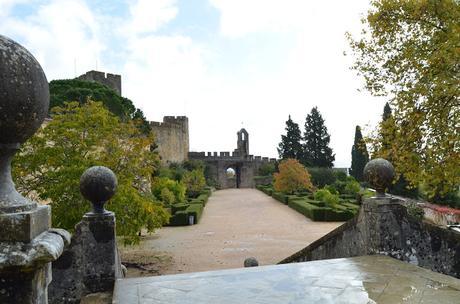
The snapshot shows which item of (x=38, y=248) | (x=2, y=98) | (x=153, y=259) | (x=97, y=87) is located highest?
(x=97, y=87)

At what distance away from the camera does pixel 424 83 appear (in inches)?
420

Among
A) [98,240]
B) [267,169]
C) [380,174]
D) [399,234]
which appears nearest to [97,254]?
[98,240]

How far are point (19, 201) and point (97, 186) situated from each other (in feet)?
8.62

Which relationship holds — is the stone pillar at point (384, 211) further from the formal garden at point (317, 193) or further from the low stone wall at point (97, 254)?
the formal garden at point (317, 193)

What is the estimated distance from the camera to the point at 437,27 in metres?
10.9

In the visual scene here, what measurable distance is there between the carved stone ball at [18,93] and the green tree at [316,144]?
4992 centimetres

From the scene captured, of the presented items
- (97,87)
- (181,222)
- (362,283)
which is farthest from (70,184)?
(97,87)

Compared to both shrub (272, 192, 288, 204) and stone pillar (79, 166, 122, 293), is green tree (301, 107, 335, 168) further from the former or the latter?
stone pillar (79, 166, 122, 293)

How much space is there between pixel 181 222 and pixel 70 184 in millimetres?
12290

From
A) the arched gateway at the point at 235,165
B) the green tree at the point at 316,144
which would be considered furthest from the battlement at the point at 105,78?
the green tree at the point at 316,144

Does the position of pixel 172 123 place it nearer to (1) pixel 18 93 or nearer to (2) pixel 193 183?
(2) pixel 193 183

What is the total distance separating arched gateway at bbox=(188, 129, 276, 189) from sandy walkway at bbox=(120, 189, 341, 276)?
36989 millimetres

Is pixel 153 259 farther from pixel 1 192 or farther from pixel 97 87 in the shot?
pixel 97 87

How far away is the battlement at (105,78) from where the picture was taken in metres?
43.0
